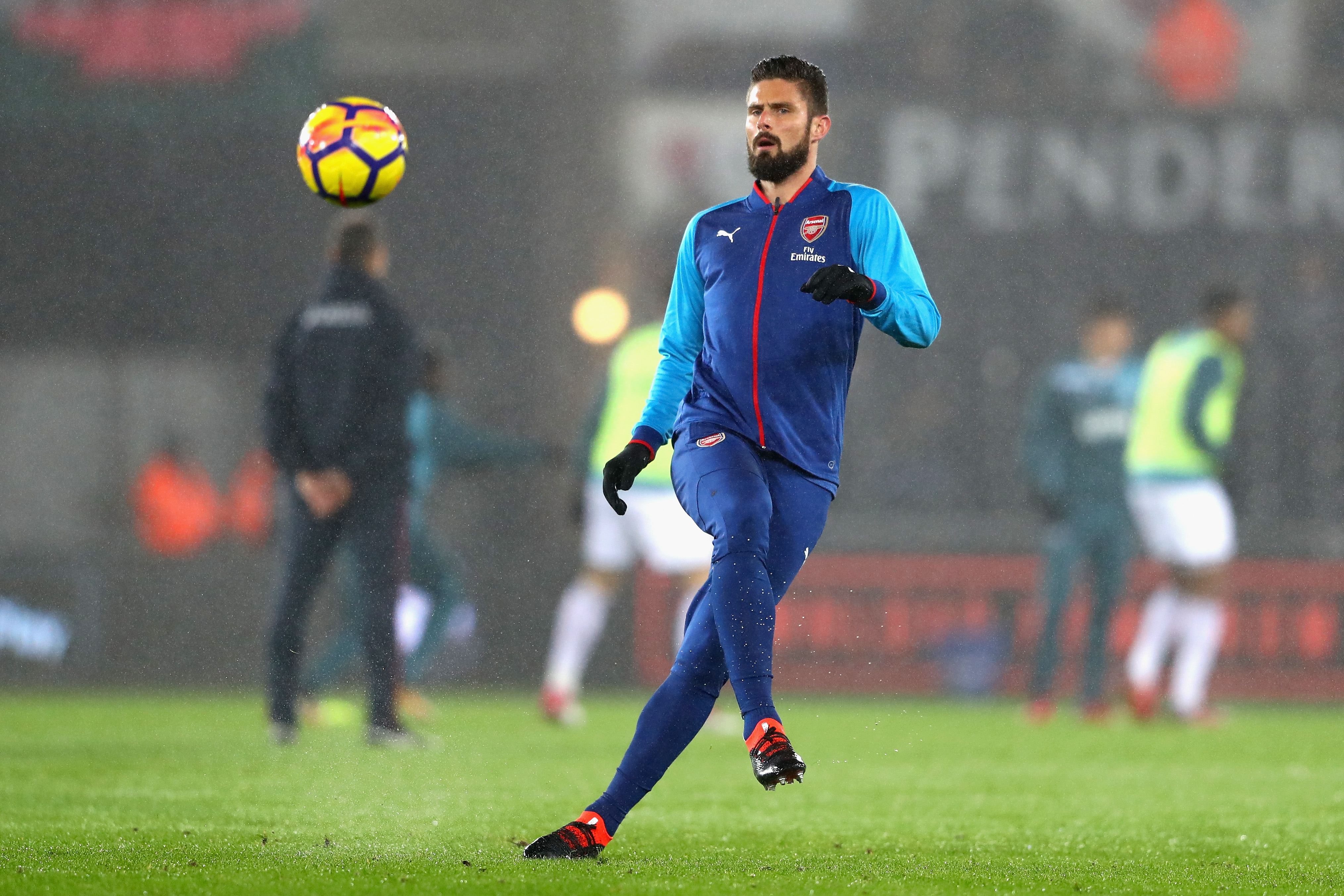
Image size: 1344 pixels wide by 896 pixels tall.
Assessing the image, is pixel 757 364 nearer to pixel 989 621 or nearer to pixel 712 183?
pixel 989 621

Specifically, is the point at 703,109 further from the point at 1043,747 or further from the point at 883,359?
the point at 1043,747

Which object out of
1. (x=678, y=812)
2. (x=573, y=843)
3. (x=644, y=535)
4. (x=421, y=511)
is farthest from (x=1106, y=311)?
(x=573, y=843)

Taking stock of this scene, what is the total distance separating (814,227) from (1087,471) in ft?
21.4

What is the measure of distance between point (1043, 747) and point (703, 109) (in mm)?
6267

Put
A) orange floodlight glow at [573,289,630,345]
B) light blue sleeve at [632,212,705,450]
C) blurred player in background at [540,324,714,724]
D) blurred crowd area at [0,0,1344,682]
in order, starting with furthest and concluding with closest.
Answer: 1. orange floodlight glow at [573,289,630,345]
2. blurred crowd area at [0,0,1344,682]
3. blurred player in background at [540,324,714,724]
4. light blue sleeve at [632,212,705,450]

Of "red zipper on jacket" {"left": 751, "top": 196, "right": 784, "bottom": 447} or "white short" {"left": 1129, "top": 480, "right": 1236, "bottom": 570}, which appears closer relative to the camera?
"red zipper on jacket" {"left": 751, "top": 196, "right": 784, "bottom": 447}

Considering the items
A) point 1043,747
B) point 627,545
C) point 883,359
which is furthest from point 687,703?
point 883,359

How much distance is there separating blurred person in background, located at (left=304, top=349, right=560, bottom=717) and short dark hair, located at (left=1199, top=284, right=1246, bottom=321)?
334 cm

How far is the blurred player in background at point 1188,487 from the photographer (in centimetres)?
1002

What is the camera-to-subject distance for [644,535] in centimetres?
959

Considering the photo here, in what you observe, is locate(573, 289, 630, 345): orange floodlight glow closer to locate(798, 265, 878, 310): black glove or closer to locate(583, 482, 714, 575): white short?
locate(583, 482, 714, 575): white short

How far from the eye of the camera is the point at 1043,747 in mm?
8508

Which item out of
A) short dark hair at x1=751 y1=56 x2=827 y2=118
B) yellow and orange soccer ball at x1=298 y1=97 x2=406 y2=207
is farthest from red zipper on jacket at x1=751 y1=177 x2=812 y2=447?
yellow and orange soccer ball at x1=298 y1=97 x2=406 y2=207

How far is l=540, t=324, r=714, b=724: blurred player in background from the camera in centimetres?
934
